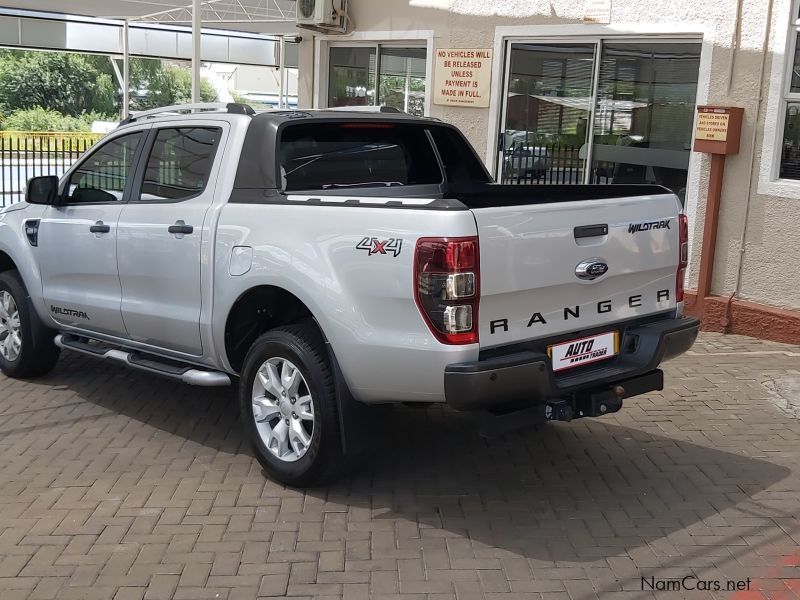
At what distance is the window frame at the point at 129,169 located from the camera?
5.84 meters

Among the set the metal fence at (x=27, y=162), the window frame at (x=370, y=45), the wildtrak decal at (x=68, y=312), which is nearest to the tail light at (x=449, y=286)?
the wildtrak decal at (x=68, y=312)

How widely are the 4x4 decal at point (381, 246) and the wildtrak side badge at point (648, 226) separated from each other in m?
1.25

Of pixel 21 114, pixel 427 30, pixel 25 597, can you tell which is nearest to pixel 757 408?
pixel 25 597

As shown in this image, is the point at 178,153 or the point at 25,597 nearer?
the point at 25,597

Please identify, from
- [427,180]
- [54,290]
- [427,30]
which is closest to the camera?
[427,180]

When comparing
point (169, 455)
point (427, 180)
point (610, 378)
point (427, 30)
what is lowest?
point (169, 455)

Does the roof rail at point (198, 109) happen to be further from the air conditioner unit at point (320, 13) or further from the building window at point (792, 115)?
the air conditioner unit at point (320, 13)

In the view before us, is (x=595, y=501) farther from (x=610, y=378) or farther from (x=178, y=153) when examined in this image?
(x=178, y=153)

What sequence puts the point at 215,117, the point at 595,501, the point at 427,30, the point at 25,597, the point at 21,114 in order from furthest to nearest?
the point at 21,114 < the point at 427,30 < the point at 215,117 < the point at 595,501 < the point at 25,597

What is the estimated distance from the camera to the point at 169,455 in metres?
5.40

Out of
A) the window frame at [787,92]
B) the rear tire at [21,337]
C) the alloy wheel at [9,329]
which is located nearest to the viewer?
the rear tire at [21,337]

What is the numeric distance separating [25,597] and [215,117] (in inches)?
110

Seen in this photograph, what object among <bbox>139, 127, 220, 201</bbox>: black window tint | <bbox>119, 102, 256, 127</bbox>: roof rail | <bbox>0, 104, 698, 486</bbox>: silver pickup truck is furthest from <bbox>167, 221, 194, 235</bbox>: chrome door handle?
<bbox>119, 102, 256, 127</bbox>: roof rail

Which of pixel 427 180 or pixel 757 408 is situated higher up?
pixel 427 180
